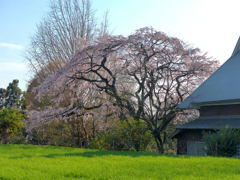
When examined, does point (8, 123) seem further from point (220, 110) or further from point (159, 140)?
point (220, 110)

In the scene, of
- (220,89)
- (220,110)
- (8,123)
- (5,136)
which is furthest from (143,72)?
(5,136)

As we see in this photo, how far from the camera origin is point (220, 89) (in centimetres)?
1806

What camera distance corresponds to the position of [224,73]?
19.6m

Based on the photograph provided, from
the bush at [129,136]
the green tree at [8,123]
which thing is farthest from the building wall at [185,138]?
the green tree at [8,123]

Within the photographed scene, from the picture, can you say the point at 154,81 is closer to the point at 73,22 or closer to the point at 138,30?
the point at 138,30

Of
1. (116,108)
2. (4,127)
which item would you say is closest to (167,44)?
(116,108)

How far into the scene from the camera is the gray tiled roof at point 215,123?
16194mm

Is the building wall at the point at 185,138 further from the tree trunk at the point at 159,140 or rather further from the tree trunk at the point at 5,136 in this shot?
the tree trunk at the point at 5,136

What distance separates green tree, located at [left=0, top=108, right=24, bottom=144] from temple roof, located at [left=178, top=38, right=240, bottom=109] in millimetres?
14021

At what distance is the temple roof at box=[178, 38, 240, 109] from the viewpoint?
17130mm

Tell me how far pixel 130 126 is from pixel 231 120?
19.2 feet

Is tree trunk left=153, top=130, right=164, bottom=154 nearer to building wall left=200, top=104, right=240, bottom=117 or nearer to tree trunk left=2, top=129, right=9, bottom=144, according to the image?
building wall left=200, top=104, right=240, bottom=117

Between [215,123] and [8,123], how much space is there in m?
16.7

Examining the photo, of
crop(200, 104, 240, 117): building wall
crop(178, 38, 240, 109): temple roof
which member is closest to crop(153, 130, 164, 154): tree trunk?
crop(178, 38, 240, 109): temple roof
